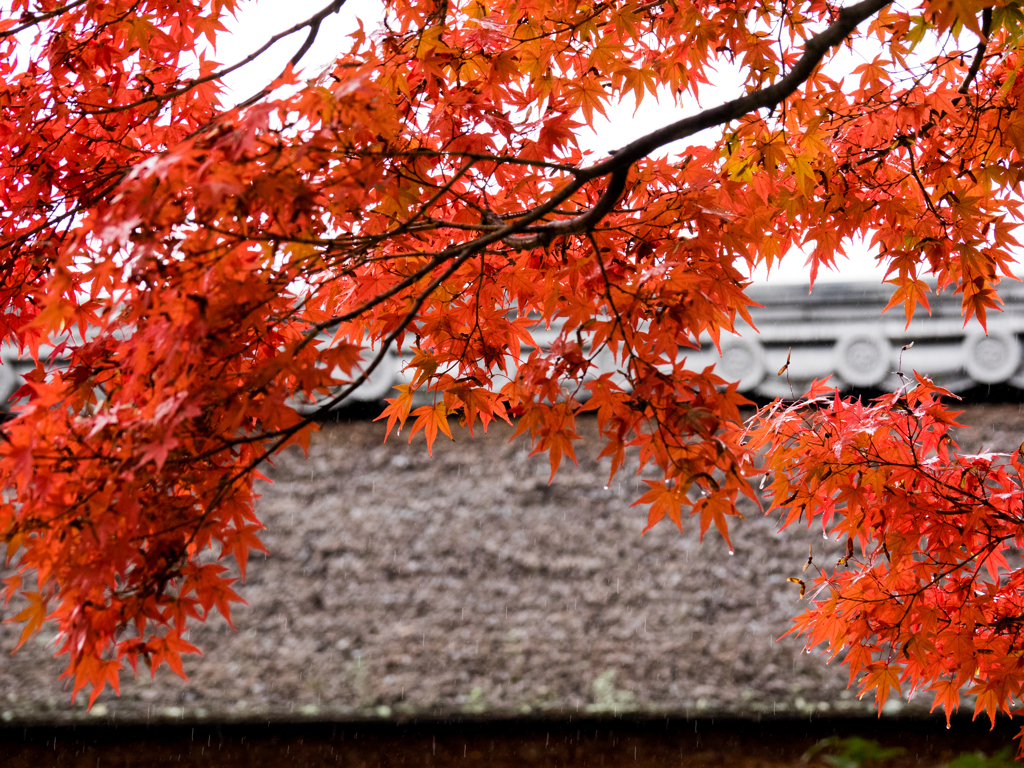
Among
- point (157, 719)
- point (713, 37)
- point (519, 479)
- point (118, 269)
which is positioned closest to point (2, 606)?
point (157, 719)

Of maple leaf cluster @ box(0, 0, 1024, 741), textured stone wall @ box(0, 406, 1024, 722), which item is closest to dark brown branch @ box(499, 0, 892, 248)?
maple leaf cluster @ box(0, 0, 1024, 741)

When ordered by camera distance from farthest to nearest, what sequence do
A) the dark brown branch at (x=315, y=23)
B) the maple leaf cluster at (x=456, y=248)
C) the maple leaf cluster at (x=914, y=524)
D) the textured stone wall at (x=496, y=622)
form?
the textured stone wall at (x=496, y=622) → the maple leaf cluster at (x=914, y=524) → the dark brown branch at (x=315, y=23) → the maple leaf cluster at (x=456, y=248)

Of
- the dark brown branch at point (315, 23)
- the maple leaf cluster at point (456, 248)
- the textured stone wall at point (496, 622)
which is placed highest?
the dark brown branch at point (315, 23)

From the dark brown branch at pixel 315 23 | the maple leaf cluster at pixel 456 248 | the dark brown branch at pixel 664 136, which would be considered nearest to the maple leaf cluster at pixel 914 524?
the maple leaf cluster at pixel 456 248

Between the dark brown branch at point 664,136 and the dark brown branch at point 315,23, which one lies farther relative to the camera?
the dark brown branch at point 315,23

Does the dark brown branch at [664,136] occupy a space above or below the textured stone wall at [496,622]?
above

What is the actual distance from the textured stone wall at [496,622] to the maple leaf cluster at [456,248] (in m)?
1.55

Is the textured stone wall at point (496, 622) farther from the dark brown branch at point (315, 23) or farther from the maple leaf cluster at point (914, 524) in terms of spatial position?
the dark brown branch at point (315, 23)

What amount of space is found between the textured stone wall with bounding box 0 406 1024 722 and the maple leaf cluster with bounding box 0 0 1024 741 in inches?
61.2

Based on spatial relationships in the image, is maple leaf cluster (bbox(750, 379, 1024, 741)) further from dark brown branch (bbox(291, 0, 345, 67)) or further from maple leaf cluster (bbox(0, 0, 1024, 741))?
dark brown branch (bbox(291, 0, 345, 67))

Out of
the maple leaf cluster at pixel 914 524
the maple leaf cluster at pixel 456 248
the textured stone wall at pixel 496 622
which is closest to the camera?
the maple leaf cluster at pixel 456 248

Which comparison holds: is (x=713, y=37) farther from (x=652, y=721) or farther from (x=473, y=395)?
(x=652, y=721)

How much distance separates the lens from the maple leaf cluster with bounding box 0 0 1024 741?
1117mm

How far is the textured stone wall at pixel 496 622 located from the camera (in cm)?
360
